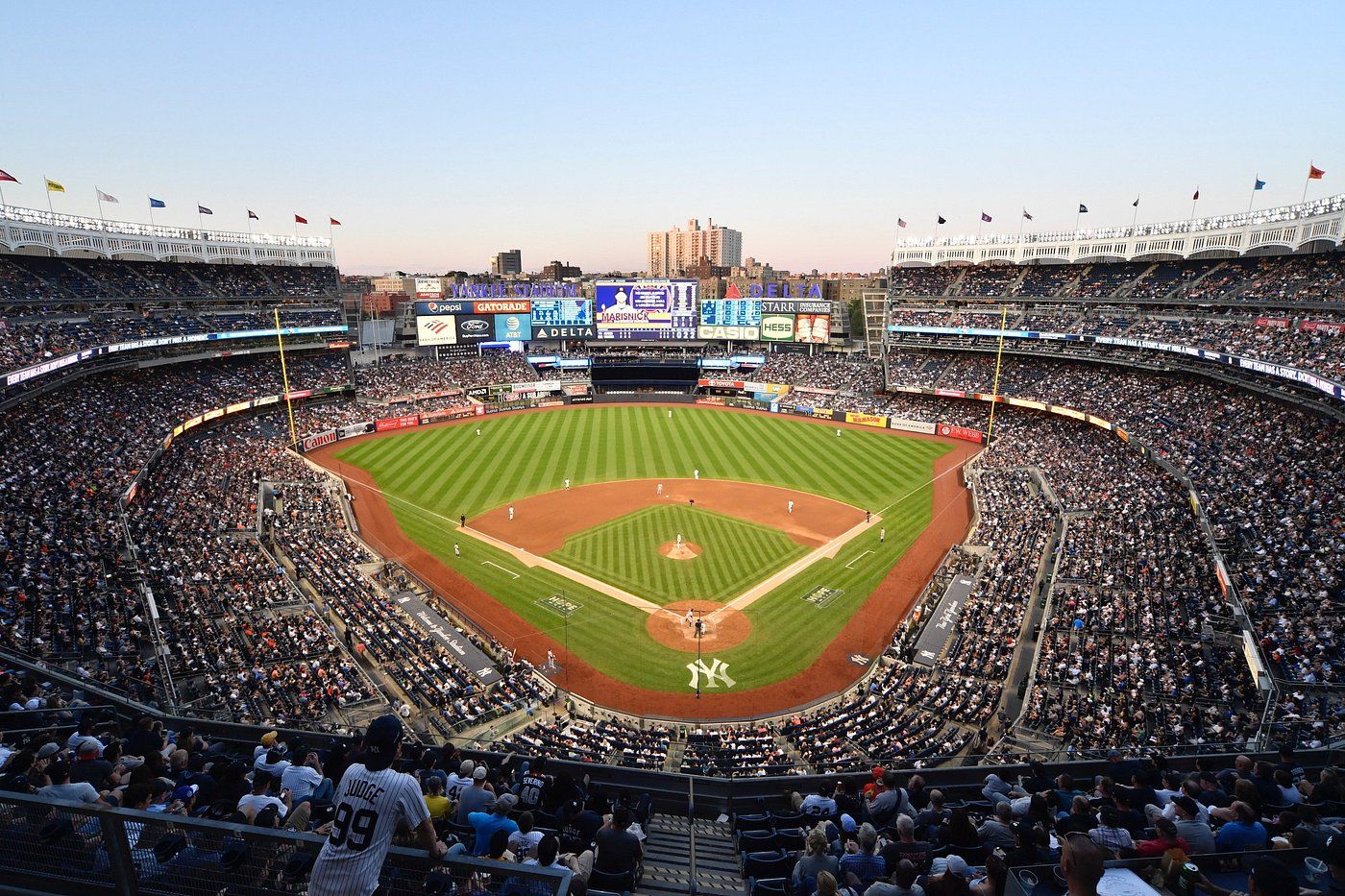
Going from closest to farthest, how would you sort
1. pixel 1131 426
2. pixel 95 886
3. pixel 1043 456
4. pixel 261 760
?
pixel 95 886 → pixel 261 760 → pixel 1131 426 → pixel 1043 456

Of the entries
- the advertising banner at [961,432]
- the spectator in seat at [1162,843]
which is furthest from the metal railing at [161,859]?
the advertising banner at [961,432]

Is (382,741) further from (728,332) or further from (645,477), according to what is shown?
(728,332)

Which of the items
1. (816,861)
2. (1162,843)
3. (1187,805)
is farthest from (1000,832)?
(816,861)

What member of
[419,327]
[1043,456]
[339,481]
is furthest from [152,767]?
[419,327]

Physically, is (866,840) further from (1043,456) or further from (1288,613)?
(1043,456)

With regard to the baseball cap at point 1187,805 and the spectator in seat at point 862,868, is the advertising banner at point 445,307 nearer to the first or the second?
the spectator in seat at point 862,868

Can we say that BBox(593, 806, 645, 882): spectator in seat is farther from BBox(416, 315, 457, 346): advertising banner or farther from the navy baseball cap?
BBox(416, 315, 457, 346): advertising banner

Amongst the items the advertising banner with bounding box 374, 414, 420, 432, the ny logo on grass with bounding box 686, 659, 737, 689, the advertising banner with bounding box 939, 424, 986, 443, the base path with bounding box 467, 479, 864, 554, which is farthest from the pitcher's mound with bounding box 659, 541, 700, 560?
the advertising banner with bounding box 374, 414, 420, 432
